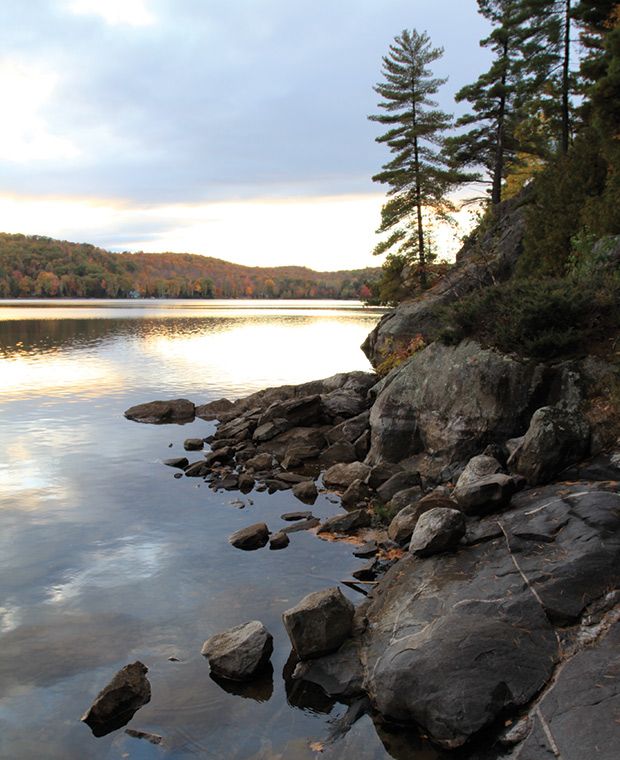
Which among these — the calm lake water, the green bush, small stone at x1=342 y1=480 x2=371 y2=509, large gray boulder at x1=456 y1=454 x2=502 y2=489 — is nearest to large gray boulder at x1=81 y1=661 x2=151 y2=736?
the calm lake water

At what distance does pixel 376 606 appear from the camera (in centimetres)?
1002

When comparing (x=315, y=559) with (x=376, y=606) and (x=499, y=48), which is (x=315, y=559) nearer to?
(x=376, y=606)

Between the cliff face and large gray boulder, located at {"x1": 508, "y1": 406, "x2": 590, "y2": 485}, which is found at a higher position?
the cliff face

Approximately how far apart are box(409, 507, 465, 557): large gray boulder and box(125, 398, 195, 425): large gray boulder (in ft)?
65.0

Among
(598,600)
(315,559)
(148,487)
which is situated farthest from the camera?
(148,487)

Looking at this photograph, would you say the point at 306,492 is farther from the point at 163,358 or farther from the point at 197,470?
the point at 163,358

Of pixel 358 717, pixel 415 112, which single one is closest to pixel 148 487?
pixel 358 717

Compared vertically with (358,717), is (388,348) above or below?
above

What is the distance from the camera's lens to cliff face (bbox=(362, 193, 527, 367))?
101ft

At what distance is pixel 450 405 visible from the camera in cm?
1653

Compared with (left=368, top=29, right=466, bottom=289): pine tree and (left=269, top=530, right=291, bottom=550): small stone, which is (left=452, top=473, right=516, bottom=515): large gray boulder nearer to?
(left=269, top=530, right=291, bottom=550): small stone

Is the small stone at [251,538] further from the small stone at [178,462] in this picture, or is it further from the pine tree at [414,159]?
the pine tree at [414,159]

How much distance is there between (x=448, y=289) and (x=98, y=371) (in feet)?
85.5

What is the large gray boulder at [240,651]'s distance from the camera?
8.81 metres
